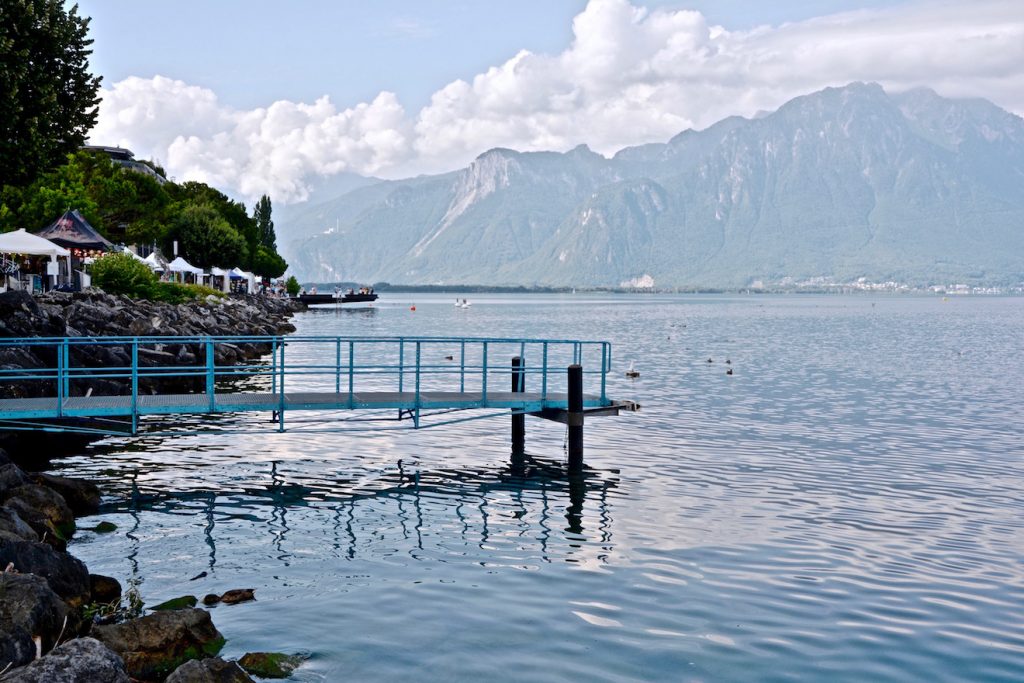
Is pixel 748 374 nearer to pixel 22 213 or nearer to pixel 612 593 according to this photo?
pixel 612 593

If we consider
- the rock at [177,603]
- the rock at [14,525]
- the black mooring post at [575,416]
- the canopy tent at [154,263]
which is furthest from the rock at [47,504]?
the canopy tent at [154,263]

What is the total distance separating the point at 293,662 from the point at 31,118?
94.9 feet

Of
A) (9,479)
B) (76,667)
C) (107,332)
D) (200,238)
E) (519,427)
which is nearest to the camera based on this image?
(76,667)

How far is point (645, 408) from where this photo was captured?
1708 inches

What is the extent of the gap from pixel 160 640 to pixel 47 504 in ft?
27.2

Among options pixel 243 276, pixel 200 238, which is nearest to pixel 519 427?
pixel 243 276

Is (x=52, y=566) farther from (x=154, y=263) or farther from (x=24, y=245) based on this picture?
(x=154, y=263)

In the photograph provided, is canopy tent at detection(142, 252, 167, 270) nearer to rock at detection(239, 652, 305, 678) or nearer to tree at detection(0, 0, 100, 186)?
tree at detection(0, 0, 100, 186)

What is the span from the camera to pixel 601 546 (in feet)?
66.2

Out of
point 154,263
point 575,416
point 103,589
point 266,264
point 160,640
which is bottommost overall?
point 103,589

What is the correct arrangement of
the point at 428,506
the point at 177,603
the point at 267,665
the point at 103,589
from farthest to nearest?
the point at 428,506
the point at 103,589
the point at 177,603
the point at 267,665

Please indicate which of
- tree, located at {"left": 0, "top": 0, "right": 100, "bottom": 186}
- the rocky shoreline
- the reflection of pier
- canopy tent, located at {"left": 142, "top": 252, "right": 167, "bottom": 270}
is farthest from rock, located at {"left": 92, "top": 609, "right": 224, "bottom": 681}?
canopy tent, located at {"left": 142, "top": 252, "right": 167, "bottom": 270}

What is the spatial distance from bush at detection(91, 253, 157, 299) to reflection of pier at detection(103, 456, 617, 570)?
42429 mm

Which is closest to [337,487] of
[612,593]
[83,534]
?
[83,534]
